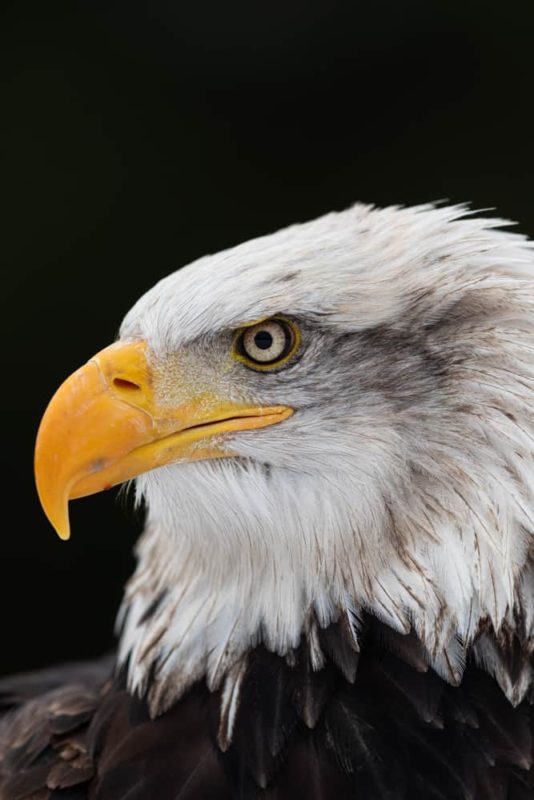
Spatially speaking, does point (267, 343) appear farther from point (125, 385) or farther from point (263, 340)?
point (125, 385)

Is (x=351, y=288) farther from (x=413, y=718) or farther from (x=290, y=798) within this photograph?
(x=290, y=798)

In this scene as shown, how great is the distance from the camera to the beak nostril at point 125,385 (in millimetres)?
2230

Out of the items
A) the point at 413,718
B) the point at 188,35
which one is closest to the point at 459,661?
the point at 413,718

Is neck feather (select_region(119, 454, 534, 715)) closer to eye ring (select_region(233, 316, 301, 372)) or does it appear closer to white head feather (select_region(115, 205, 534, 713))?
white head feather (select_region(115, 205, 534, 713))

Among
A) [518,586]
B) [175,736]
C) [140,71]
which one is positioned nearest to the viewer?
A: [518,586]

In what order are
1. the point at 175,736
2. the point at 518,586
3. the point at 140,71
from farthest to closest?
1. the point at 140,71
2. the point at 175,736
3. the point at 518,586

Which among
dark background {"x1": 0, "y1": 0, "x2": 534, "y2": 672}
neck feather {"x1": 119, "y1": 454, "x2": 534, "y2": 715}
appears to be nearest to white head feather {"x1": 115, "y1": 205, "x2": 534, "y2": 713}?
neck feather {"x1": 119, "y1": 454, "x2": 534, "y2": 715}

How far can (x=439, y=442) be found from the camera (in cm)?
220

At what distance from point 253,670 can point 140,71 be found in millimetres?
3700

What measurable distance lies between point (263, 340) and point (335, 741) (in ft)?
2.48

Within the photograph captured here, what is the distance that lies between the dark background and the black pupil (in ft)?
10.6

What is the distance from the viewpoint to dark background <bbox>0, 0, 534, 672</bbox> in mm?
5363

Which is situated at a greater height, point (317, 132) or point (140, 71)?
point (140, 71)

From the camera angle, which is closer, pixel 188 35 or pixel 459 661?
pixel 459 661
